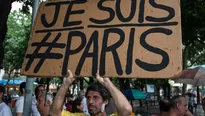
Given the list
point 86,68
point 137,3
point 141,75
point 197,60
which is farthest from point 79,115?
point 197,60

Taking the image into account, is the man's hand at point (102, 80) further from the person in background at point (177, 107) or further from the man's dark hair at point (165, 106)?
the man's dark hair at point (165, 106)

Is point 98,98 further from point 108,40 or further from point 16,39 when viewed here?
point 16,39

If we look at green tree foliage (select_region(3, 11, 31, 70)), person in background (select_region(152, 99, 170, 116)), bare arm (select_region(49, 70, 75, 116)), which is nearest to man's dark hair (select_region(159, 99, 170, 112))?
person in background (select_region(152, 99, 170, 116))

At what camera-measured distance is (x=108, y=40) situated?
2812 mm

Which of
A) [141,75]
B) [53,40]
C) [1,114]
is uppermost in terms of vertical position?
[53,40]

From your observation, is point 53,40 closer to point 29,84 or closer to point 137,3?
point 137,3

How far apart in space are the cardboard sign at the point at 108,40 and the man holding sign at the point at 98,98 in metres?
0.11

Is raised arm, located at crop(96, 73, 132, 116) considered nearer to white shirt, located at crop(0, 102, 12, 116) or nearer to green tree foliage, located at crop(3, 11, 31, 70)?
white shirt, located at crop(0, 102, 12, 116)

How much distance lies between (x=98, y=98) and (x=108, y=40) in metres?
0.48

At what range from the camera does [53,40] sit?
9.78ft

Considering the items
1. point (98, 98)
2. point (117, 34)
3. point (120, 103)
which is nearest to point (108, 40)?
point (117, 34)

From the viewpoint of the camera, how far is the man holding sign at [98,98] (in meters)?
2.45

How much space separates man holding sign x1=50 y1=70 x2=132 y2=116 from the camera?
2453 mm

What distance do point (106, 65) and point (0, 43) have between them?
9.93 feet
